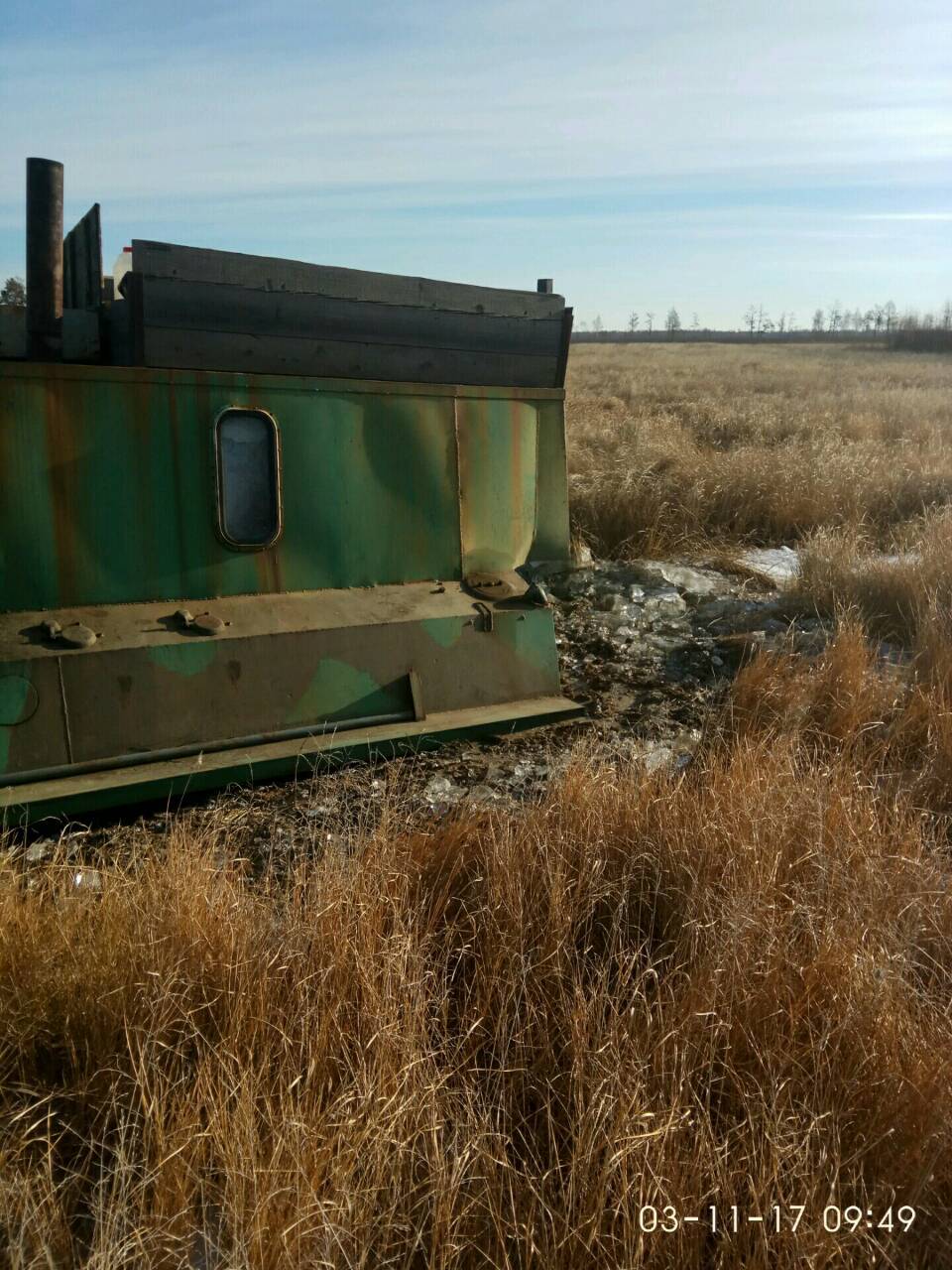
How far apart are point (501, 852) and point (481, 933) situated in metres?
0.32

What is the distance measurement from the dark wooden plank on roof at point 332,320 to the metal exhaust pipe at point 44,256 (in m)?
0.52

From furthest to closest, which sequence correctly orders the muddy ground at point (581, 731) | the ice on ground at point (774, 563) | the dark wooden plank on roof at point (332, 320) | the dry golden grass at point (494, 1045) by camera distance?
the ice on ground at point (774, 563), the dark wooden plank on roof at point (332, 320), the muddy ground at point (581, 731), the dry golden grass at point (494, 1045)

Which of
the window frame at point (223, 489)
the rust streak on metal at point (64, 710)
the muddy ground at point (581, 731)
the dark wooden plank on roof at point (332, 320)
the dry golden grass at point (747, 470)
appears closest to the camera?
the rust streak on metal at point (64, 710)

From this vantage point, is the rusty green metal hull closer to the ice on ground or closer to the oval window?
the oval window

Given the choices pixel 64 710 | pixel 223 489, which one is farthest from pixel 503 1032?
pixel 223 489

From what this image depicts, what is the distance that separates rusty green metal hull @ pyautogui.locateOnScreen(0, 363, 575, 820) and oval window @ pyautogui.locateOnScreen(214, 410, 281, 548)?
5cm

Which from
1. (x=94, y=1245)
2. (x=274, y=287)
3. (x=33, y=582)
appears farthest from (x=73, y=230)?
(x=94, y=1245)

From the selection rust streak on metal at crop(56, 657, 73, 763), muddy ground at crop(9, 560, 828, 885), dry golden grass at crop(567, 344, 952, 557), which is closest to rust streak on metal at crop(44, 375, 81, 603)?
rust streak on metal at crop(56, 657, 73, 763)

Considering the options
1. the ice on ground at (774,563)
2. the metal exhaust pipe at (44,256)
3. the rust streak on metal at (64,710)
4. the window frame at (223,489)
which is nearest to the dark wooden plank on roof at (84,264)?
the metal exhaust pipe at (44,256)

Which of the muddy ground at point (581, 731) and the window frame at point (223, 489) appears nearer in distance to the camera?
the muddy ground at point (581, 731)

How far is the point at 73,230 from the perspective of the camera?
5488 millimetres

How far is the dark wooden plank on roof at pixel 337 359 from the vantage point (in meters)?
4.57

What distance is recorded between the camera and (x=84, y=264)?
5172mm

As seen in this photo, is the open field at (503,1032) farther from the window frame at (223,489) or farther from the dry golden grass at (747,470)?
A: the dry golden grass at (747,470)
